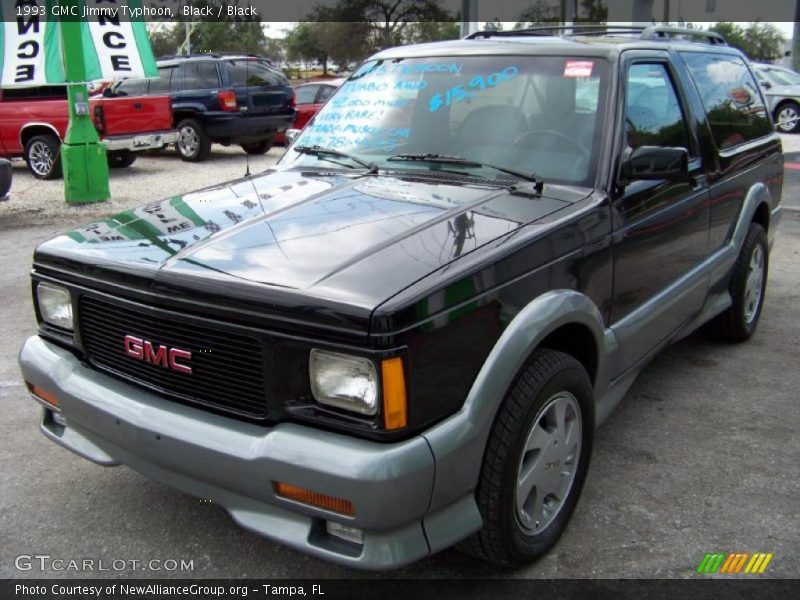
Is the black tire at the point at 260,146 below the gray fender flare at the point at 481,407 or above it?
below

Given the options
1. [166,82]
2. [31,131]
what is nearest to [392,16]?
[166,82]

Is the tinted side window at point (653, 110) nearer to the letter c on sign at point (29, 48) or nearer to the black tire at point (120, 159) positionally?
the letter c on sign at point (29, 48)

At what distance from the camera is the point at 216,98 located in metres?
14.5

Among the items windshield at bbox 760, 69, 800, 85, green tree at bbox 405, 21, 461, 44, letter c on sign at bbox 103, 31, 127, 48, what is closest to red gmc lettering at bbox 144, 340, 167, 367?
letter c on sign at bbox 103, 31, 127, 48

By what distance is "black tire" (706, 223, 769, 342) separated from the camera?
4754 mm

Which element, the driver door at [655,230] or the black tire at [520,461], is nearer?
the black tire at [520,461]

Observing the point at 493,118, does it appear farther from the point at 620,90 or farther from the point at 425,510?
the point at 425,510

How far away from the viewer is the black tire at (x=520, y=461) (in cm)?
253

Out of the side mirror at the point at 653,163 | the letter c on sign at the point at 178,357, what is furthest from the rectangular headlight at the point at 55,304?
the side mirror at the point at 653,163

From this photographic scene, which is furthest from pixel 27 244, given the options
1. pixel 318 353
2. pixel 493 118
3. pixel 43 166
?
pixel 318 353

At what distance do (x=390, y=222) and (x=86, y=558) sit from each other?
166 cm

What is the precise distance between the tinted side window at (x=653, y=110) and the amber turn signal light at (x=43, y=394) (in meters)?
2.54

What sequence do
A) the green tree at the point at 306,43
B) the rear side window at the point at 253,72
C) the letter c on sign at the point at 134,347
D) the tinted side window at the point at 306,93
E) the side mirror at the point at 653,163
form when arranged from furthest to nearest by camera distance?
the green tree at the point at 306,43
the tinted side window at the point at 306,93
the rear side window at the point at 253,72
the side mirror at the point at 653,163
the letter c on sign at the point at 134,347

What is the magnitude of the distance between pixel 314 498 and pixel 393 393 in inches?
15.1
